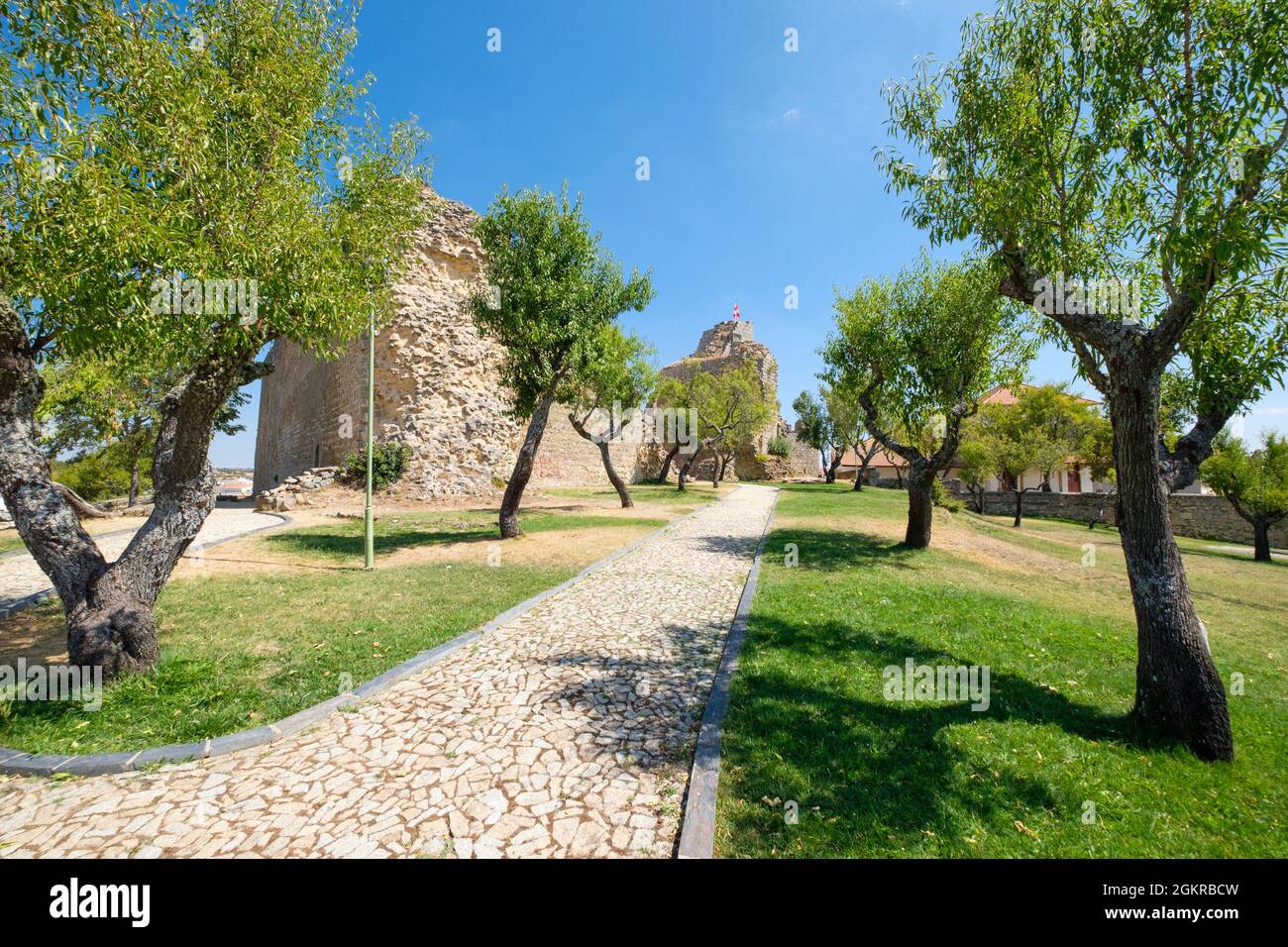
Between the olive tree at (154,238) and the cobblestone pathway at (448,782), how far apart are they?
7.92ft

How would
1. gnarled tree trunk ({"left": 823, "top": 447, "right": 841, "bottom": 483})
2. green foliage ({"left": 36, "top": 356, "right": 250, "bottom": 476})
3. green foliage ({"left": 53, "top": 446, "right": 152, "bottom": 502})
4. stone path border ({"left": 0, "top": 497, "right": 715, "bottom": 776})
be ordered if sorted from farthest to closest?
gnarled tree trunk ({"left": 823, "top": 447, "right": 841, "bottom": 483})
green foliage ({"left": 53, "top": 446, "right": 152, "bottom": 502})
green foliage ({"left": 36, "top": 356, "right": 250, "bottom": 476})
stone path border ({"left": 0, "top": 497, "right": 715, "bottom": 776})

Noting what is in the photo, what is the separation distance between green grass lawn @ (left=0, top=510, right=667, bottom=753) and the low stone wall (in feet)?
93.4

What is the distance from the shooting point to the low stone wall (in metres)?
26.2

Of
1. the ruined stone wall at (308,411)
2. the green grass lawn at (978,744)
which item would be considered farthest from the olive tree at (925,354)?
the ruined stone wall at (308,411)

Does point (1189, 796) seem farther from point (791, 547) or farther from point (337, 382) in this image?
point (337, 382)

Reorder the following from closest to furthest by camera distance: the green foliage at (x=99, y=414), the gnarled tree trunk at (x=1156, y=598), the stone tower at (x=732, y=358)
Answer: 1. the gnarled tree trunk at (x=1156, y=598)
2. the green foliage at (x=99, y=414)
3. the stone tower at (x=732, y=358)

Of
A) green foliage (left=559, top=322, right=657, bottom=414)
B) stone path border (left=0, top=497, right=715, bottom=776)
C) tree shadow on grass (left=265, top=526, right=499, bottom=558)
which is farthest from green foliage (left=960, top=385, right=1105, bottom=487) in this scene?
stone path border (left=0, top=497, right=715, bottom=776)

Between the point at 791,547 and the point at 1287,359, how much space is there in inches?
307

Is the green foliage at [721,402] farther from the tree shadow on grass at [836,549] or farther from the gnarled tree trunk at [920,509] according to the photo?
the gnarled tree trunk at [920,509]

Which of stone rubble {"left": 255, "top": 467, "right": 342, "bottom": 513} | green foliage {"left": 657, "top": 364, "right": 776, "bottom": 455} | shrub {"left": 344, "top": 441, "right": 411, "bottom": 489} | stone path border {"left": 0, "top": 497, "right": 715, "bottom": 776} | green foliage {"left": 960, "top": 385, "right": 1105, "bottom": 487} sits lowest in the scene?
stone path border {"left": 0, "top": 497, "right": 715, "bottom": 776}

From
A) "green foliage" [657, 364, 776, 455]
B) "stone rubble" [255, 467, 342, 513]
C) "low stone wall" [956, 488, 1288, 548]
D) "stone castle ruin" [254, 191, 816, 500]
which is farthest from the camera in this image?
"green foliage" [657, 364, 776, 455]

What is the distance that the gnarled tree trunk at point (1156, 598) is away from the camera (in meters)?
4.24

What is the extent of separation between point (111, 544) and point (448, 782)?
13.3 metres

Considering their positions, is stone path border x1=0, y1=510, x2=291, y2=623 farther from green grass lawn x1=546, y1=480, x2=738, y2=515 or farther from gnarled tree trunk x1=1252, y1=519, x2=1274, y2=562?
gnarled tree trunk x1=1252, y1=519, x2=1274, y2=562
